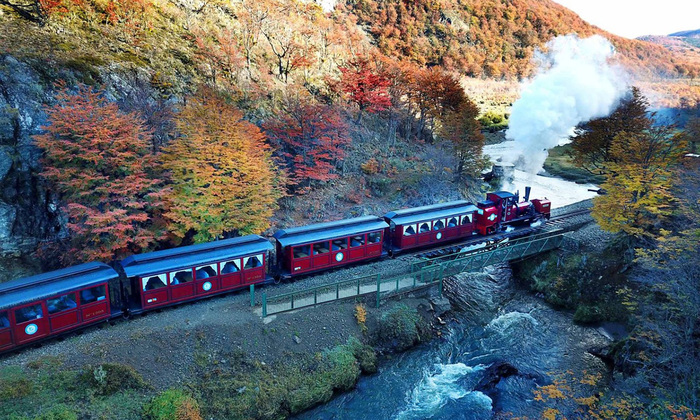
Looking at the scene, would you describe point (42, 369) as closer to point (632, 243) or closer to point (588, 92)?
point (632, 243)

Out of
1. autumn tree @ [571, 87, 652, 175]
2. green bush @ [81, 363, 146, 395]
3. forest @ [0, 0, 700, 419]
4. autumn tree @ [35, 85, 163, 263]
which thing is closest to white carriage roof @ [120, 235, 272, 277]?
autumn tree @ [35, 85, 163, 263]

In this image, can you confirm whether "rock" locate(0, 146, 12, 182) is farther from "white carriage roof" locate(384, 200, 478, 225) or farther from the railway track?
the railway track

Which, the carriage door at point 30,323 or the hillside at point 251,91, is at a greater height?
the hillside at point 251,91

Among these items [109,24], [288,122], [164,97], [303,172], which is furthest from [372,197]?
A: [109,24]

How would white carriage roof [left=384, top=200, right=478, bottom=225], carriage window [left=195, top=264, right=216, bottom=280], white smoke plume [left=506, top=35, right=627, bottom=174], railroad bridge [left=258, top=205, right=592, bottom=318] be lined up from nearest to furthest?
carriage window [left=195, top=264, right=216, bottom=280] → railroad bridge [left=258, top=205, right=592, bottom=318] → white carriage roof [left=384, top=200, right=478, bottom=225] → white smoke plume [left=506, top=35, right=627, bottom=174]

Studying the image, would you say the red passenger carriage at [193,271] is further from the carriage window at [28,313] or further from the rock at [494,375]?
the rock at [494,375]

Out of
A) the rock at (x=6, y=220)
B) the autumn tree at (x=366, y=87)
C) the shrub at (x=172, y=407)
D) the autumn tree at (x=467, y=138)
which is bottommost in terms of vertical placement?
the shrub at (x=172, y=407)

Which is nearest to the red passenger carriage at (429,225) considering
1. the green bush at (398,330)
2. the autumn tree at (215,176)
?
the green bush at (398,330)
